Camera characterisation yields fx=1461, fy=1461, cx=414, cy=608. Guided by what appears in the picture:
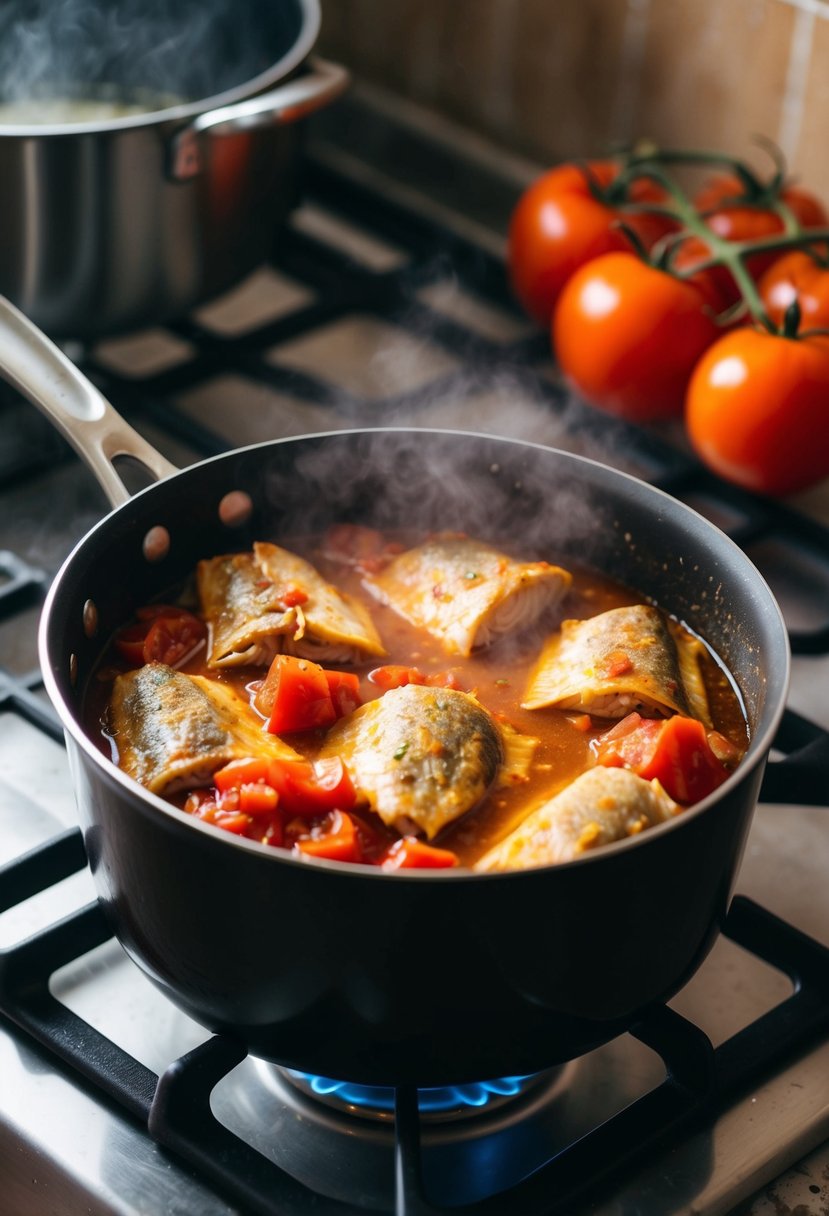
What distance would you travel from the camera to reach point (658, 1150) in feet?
3.80

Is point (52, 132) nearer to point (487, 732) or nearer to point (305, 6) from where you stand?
point (305, 6)

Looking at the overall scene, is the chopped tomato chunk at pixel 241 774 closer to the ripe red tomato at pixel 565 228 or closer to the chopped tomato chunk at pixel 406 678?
the chopped tomato chunk at pixel 406 678

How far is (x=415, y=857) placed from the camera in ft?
3.82

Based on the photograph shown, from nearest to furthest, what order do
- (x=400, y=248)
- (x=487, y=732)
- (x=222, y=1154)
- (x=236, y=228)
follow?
1. (x=222, y=1154)
2. (x=487, y=732)
3. (x=236, y=228)
4. (x=400, y=248)

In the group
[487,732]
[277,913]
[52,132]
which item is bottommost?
[487,732]

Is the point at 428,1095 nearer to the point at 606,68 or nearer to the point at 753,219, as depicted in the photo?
the point at 753,219

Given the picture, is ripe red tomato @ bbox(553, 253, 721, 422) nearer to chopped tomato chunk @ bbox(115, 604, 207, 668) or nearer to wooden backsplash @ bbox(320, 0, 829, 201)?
wooden backsplash @ bbox(320, 0, 829, 201)

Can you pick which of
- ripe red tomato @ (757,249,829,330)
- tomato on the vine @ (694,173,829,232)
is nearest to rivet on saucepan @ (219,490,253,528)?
ripe red tomato @ (757,249,829,330)

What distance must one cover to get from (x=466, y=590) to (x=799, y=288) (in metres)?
0.78

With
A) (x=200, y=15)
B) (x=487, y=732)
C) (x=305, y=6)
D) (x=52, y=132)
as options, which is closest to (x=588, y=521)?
(x=487, y=732)

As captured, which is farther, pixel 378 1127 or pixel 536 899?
pixel 378 1127

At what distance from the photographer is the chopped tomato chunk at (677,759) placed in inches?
49.3

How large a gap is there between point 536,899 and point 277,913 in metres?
0.17

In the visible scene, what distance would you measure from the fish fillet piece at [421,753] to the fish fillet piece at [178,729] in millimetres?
72
